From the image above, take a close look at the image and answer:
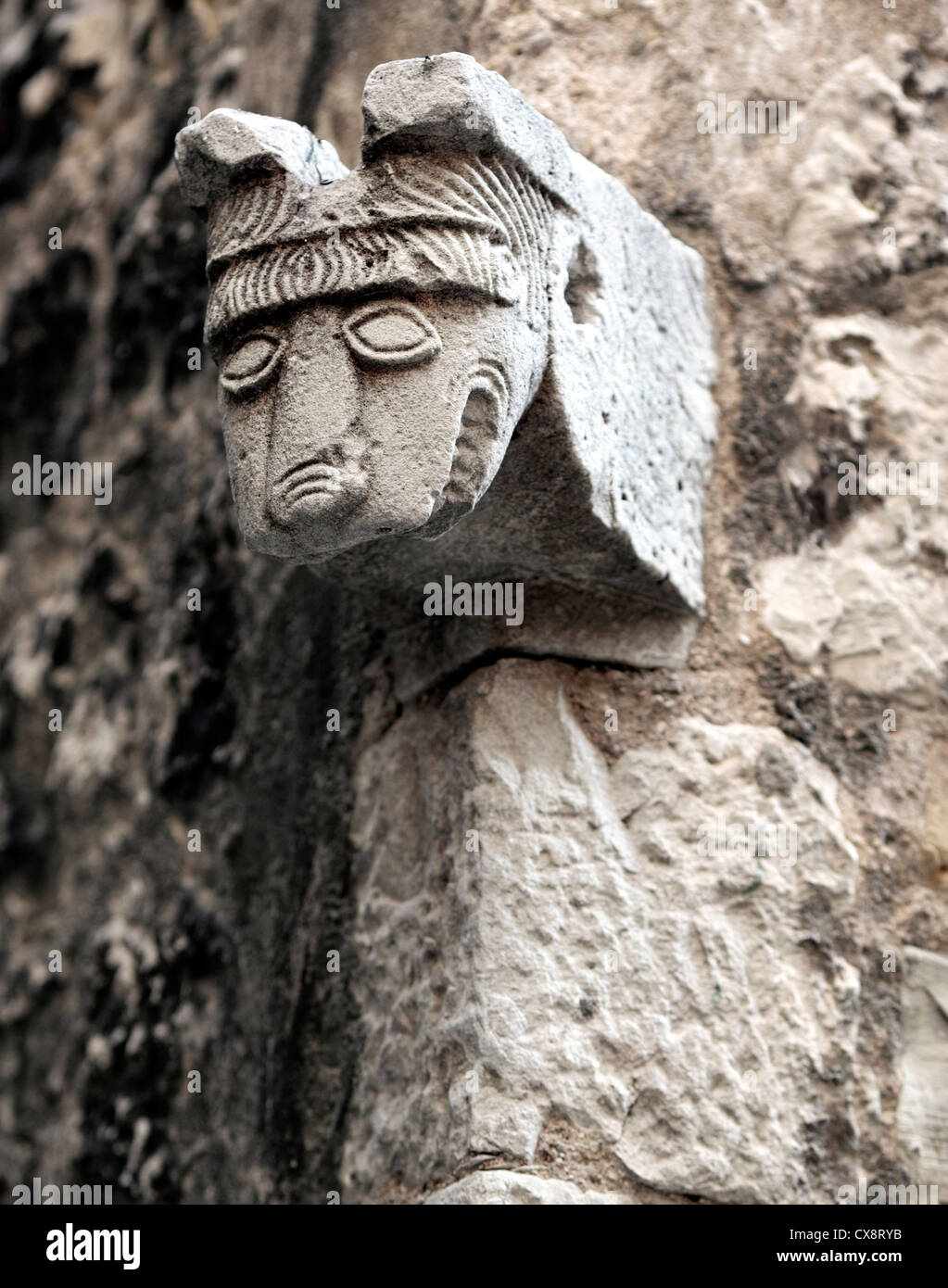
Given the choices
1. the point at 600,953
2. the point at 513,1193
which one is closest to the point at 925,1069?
the point at 600,953

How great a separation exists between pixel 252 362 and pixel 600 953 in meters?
0.68

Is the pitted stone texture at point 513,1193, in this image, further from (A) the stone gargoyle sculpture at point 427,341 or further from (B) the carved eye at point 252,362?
(B) the carved eye at point 252,362

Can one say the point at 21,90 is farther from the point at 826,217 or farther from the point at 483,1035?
the point at 483,1035

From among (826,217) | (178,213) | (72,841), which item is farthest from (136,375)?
(826,217)

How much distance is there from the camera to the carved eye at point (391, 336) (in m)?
1.74

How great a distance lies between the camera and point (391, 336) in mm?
1742

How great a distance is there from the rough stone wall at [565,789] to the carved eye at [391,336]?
46 cm

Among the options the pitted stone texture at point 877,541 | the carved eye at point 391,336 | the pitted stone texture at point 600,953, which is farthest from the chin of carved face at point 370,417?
the pitted stone texture at point 877,541

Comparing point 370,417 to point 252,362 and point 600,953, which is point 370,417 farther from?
point 600,953

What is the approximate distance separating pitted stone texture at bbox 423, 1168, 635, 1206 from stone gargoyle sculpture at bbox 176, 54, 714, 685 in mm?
600

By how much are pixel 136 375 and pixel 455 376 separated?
1472mm

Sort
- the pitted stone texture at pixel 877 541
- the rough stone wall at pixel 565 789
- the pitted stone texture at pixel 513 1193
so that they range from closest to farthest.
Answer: the pitted stone texture at pixel 513 1193
the rough stone wall at pixel 565 789
the pitted stone texture at pixel 877 541

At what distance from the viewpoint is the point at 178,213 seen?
3.05 metres

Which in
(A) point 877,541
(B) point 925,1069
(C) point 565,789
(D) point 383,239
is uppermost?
(D) point 383,239
